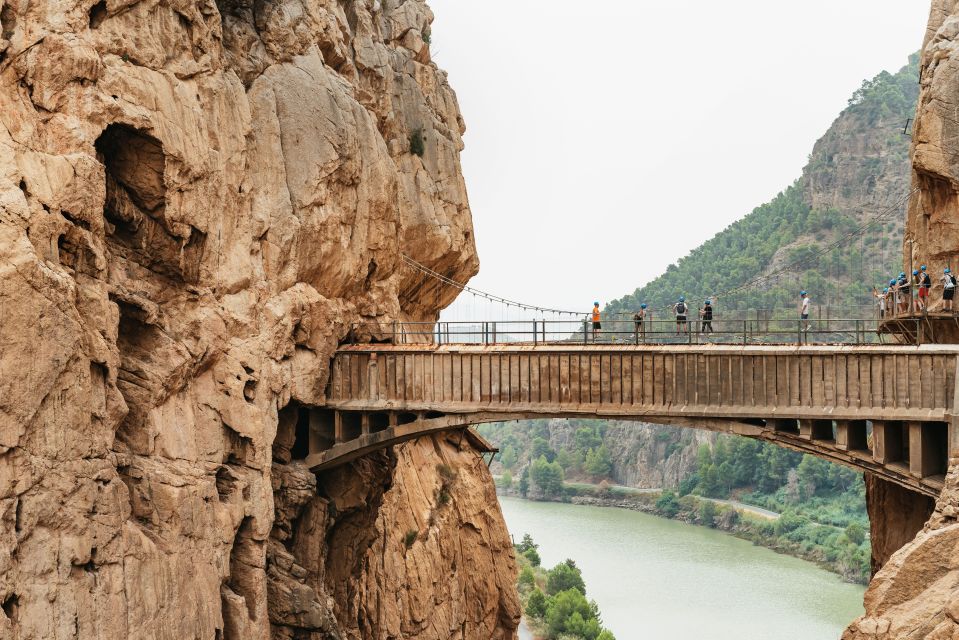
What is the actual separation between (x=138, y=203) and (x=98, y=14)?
2587mm

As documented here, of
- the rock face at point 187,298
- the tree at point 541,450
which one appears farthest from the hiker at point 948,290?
the tree at point 541,450

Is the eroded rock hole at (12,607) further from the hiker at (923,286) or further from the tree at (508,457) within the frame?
the tree at (508,457)

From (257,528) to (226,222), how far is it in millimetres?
4851

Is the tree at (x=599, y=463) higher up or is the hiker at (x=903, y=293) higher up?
the hiker at (x=903, y=293)

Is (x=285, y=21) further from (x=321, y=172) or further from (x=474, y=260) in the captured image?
(x=474, y=260)

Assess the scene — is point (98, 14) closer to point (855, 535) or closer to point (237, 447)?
point (237, 447)

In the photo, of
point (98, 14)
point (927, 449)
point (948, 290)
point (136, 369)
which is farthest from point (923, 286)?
point (98, 14)

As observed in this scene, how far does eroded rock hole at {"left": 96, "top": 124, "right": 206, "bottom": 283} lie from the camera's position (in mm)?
13750

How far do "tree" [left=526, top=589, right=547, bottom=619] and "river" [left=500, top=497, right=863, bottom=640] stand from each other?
10.5ft

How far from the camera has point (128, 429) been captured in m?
13.4

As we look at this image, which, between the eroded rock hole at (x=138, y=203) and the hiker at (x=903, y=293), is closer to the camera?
the eroded rock hole at (x=138, y=203)

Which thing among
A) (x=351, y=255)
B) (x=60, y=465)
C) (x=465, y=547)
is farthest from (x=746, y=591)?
(x=60, y=465)

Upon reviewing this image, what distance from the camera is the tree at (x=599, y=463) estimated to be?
9025 cm

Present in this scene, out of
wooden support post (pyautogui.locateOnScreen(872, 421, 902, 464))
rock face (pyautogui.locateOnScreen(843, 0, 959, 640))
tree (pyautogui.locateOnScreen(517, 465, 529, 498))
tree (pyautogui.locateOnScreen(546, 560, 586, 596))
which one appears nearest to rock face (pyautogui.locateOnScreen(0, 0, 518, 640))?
rock face (pyautogui.locateOnScreen(843, 0, 959, 640))
